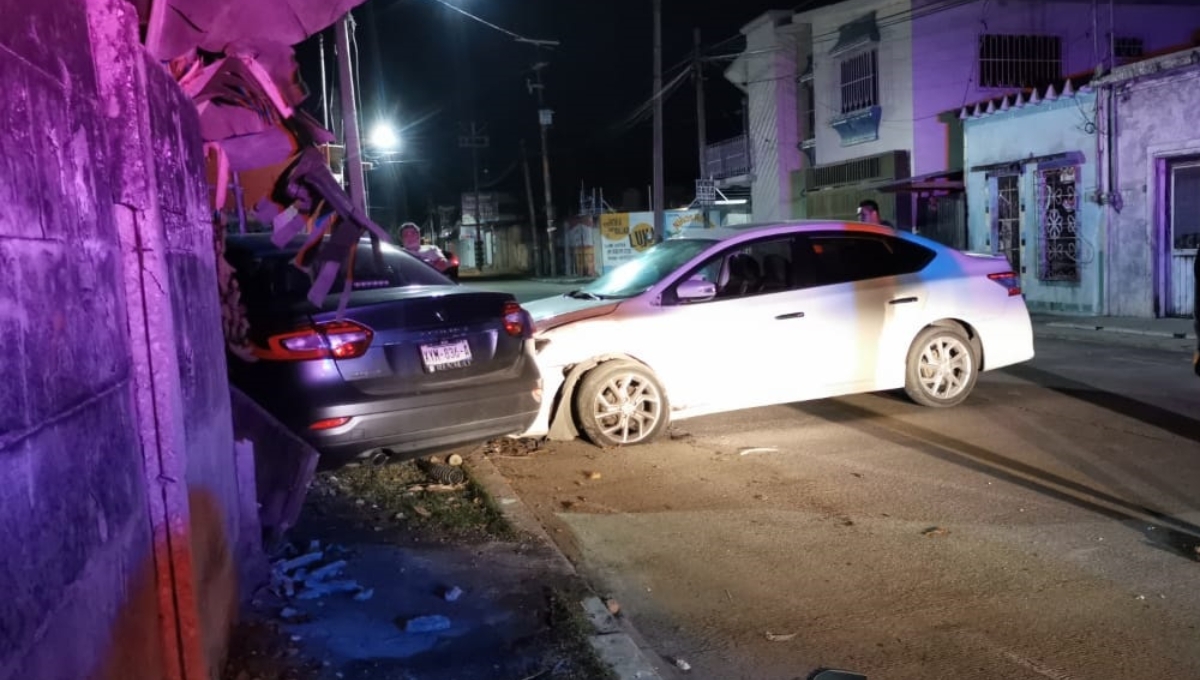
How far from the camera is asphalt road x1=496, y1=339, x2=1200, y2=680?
13.1ft

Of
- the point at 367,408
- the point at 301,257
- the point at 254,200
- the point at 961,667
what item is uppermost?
the point at 254,200

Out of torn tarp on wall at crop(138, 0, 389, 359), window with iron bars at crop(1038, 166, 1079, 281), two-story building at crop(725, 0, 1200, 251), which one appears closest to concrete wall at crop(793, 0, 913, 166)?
two-story building at crop(725, 0, 1200, 251)

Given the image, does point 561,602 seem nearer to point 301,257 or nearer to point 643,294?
point 301,257

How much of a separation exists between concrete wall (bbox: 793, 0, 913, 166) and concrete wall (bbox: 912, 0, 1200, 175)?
363 millimetres

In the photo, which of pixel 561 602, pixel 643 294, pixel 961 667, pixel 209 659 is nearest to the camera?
pixel 209 659

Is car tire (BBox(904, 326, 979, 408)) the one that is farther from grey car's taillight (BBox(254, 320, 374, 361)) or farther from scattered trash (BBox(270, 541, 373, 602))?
scattered trash (BBox(270, 541, 373, 602))

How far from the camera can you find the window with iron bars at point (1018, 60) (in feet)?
76.8

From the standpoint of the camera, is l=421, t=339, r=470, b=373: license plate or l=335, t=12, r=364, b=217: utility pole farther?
l=335, t=12, r=364, b=217: utility pole

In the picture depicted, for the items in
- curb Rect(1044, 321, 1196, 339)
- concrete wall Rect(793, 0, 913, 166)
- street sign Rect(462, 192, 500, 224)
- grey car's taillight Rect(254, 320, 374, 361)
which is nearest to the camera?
grey car's taillight Rect(254, 320, 374, 361)

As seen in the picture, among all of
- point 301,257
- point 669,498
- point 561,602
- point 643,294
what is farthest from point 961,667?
point 643,294

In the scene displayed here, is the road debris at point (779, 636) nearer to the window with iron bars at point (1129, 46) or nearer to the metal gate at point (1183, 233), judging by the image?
the metal gate at point (1183, 233)

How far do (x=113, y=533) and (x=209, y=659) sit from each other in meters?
0.91

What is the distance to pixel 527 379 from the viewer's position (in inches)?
234

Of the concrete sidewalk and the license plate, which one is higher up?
the license plate
